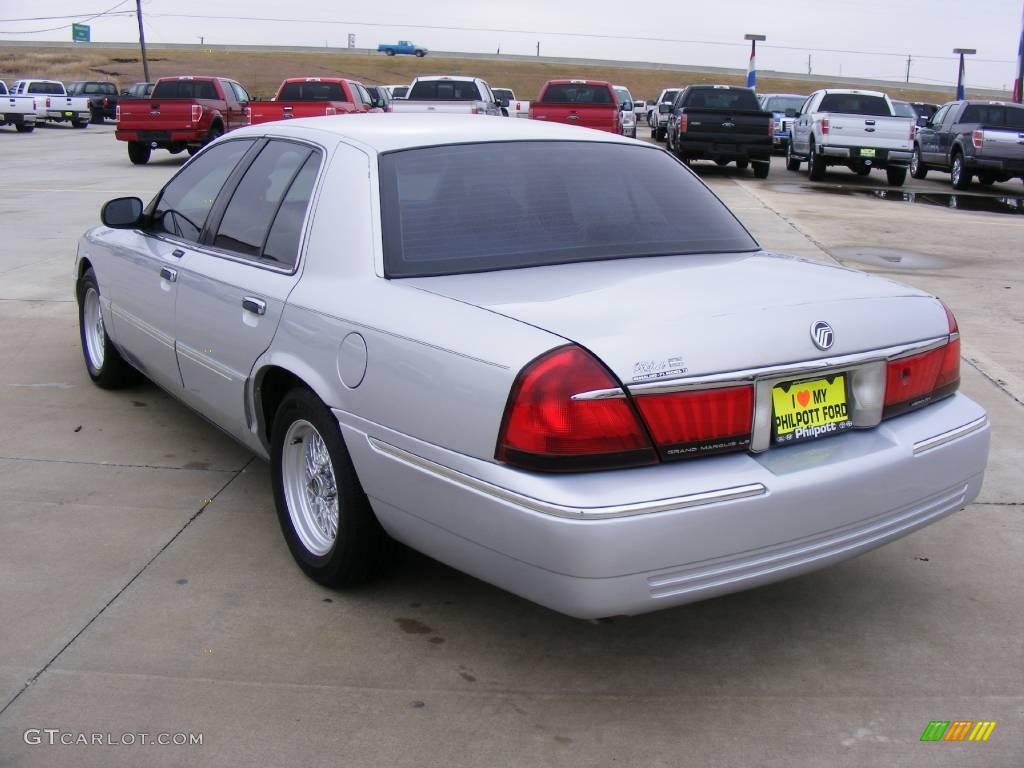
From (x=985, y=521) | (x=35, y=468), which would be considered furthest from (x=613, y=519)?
(x=35, y=468)

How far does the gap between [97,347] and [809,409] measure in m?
4.54

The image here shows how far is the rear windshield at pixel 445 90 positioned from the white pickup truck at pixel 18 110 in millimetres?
19608

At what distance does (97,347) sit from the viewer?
6375mm

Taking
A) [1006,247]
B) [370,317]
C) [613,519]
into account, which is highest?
[370,317]

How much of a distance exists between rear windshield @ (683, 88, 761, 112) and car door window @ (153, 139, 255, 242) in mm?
18658

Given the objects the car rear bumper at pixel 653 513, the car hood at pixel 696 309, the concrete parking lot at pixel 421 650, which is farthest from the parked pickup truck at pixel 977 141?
the car rear bumper at pixel 653 513

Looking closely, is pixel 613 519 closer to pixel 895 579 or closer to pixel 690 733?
pixel 690 733

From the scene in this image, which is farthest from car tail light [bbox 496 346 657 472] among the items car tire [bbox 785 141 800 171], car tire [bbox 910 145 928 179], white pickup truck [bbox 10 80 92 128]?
white pickup truck [bbox 10 80 92 128]

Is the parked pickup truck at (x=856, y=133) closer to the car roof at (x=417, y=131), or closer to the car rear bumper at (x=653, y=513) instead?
the car roof at (x=417, y=131)

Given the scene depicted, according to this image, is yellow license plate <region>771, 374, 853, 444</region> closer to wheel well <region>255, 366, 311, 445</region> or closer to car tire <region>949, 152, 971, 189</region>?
wheel well <region>255, 366, 311, 445</region>

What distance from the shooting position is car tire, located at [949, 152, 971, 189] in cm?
2047

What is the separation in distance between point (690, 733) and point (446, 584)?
1.18 meters

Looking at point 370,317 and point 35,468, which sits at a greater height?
point 370,317

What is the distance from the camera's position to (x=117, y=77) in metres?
77.4
